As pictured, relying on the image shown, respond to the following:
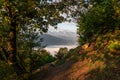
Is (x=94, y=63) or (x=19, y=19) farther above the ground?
(x=19, y=19)

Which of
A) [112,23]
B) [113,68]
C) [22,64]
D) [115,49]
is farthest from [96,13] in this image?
[22,64]

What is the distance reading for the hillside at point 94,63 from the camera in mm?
15589

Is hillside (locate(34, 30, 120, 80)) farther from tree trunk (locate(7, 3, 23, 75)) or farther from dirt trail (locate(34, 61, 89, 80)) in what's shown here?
tree trunk (locate(7, 3, 23, 75))

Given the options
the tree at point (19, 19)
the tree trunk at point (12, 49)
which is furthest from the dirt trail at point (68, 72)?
the tree at point (19, 19)

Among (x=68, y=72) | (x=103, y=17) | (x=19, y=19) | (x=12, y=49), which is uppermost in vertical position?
(x=19, y=19)

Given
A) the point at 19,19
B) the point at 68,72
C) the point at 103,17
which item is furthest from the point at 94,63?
the point at 19,19

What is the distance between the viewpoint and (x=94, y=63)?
55.9 feet

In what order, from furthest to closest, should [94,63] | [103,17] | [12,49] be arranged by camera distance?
1. [12,49]
2. [103,17]
3. [94,63]

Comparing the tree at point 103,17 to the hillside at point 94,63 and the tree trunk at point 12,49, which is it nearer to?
the hillside at point 94,63

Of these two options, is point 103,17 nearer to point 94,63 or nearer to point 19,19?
point 94,63

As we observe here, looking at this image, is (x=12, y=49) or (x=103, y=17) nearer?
(x=103, y=17)

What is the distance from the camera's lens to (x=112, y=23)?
18.8 meters

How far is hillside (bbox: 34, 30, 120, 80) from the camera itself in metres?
15.6

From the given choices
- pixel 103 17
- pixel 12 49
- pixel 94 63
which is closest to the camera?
pixel 94 63
